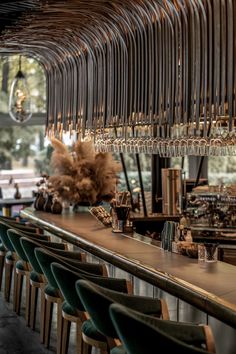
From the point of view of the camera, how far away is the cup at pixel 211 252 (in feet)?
15.3

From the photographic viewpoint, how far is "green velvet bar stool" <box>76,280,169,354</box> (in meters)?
3.39

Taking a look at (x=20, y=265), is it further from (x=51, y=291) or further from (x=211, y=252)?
(x=211, y=252)

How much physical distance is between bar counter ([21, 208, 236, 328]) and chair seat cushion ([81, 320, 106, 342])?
0.47 meters

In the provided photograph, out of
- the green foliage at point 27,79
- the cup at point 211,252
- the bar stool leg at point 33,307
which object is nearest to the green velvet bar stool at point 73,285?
the cup at point 211,252

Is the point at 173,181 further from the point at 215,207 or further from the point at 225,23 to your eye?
Result: the point at 225,23

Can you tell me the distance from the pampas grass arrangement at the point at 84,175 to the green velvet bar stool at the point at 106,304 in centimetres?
427

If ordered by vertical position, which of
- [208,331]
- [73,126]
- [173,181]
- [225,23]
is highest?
[225,23]

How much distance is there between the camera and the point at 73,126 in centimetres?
772

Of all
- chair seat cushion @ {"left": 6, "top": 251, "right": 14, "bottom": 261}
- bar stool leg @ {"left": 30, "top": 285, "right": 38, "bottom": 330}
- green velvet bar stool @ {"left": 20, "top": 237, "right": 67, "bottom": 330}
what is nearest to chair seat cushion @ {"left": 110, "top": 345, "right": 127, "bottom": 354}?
green velvet bar stool @ {"left": 20, "top": 237, "right": 67, "bottom": 330}

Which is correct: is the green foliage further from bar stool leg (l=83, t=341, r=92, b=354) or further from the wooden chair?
bar stool leg (l=83, t=341, r=92, b=354)

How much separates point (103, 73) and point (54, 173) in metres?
1.78

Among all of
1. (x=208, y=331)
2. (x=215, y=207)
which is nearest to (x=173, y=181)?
(x=215, y=207)

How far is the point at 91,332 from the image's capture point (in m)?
3.99

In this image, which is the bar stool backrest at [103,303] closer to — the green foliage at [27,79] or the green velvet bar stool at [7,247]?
the green velvet bar stool at [7,247]
